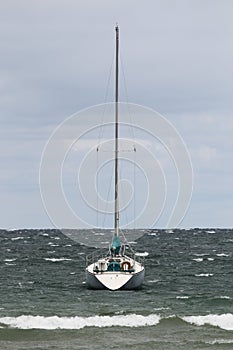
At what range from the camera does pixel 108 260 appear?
51.2 metres

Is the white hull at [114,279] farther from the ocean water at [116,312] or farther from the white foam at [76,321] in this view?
the white foam at [76,321]

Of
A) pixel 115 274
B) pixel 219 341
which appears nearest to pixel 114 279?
pixel 115 274

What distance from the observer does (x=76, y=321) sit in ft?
131

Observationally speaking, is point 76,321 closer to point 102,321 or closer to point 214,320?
point 102,321

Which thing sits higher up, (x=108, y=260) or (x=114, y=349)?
(x=108, y=260)

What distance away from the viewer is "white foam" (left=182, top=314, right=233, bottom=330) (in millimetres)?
39719

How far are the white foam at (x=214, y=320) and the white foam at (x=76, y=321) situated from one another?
1.68 meters

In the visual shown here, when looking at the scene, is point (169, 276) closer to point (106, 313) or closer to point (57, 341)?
point (106, 313)

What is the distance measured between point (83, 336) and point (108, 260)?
563 inches

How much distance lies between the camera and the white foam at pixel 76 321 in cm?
3925

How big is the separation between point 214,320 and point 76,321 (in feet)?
21.8

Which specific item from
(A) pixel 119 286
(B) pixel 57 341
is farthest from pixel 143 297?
(B) pixel 57 341

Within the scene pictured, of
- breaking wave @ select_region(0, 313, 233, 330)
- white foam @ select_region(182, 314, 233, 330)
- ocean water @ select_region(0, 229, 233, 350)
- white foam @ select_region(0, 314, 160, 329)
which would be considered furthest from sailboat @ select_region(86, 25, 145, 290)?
white foam @ select_region(182, 314, 233, 330)

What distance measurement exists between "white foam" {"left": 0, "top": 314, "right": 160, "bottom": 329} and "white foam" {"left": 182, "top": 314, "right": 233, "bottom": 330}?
1.68 metres
